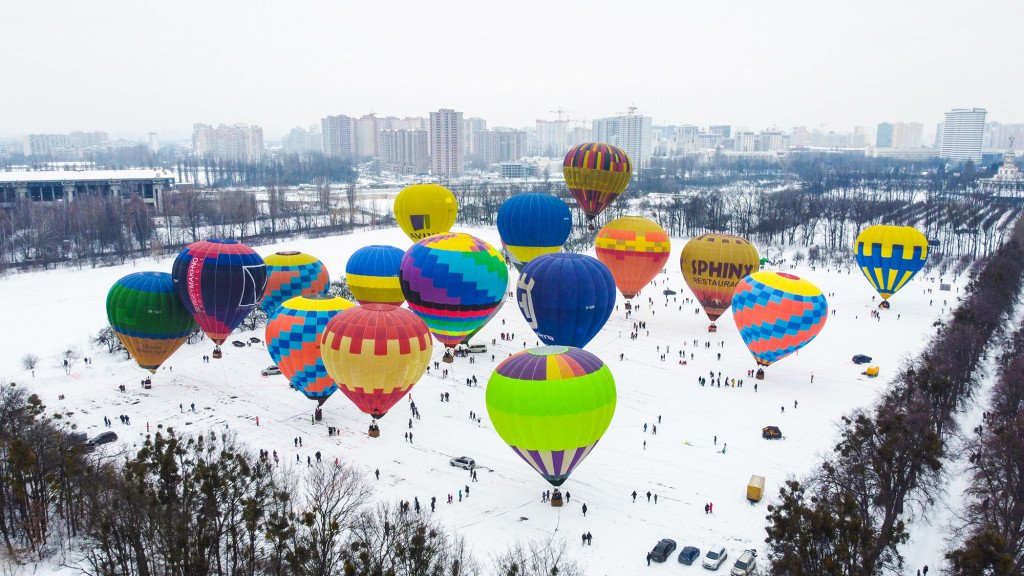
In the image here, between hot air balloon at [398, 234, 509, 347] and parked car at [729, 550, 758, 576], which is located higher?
hot air balloon at [398, 234, 509, 347]

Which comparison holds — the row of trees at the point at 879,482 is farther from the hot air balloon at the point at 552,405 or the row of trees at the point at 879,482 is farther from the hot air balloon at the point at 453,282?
the hot air balloon at the point at 453,282

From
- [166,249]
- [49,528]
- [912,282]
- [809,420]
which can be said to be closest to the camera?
[49,528]

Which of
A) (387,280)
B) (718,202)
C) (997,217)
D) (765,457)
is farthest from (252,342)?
(997,217)

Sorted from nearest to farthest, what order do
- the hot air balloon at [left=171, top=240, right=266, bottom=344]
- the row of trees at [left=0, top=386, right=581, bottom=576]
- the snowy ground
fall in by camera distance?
the row of trees at [left=0, top=386, right=581, bottom=576] < the snowy ground < the hot air balloon at [left=171, top=240, right=266, bottom=344]

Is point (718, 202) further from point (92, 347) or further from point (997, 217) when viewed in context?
point (92, 347)

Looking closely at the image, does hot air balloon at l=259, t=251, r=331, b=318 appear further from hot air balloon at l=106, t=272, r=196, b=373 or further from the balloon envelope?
the balloon envelope

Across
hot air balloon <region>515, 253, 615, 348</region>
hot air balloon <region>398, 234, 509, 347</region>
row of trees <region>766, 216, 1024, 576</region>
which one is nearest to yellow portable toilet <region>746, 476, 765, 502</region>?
row of trees <region>766, 216, 1024, 576</region>
